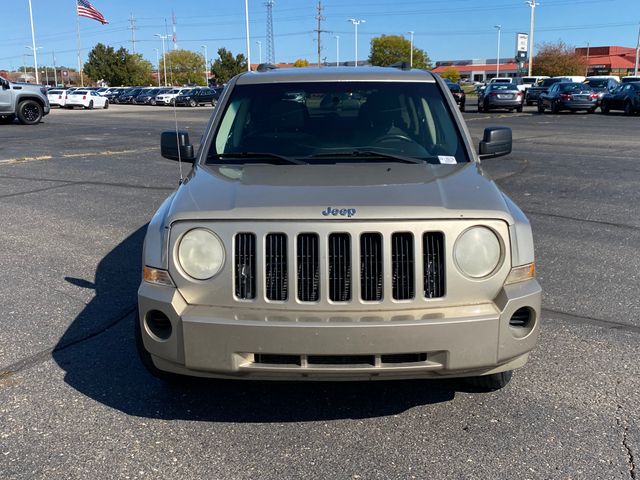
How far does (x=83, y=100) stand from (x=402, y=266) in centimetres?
4954

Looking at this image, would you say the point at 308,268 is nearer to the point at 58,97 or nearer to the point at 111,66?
the point at 58,97

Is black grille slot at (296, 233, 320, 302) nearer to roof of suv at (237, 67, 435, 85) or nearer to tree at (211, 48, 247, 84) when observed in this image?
roof of suv at (237, 67, 435, 85)

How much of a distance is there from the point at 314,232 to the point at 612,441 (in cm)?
174

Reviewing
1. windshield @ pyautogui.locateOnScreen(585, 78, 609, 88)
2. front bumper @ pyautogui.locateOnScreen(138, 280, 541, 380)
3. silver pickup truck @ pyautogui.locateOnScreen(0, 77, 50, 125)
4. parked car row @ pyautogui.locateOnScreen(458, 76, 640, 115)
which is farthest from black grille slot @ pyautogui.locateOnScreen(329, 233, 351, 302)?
windshield @ pyautogui.locateOnScreen(585, 78, 609, 88)

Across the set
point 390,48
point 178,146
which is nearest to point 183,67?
point 390,48

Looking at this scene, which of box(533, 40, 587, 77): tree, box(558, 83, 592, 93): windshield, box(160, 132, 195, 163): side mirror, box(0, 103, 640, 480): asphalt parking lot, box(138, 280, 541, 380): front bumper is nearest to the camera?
box(138, 280, 541, 380): front bumper

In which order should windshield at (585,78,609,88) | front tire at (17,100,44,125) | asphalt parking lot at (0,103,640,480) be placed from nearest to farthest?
asphalt parking lot at (0,103,640,480)
front tire at (17,100,44,125)
windshield at (585,78,609,88)

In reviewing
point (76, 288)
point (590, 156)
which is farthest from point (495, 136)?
point (590, 156)

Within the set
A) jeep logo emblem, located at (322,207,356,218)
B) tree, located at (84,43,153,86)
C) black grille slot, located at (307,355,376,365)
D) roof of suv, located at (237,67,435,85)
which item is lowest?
black grille slot, located at (307,355,376,365)

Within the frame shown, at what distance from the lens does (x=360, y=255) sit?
2.96 meters

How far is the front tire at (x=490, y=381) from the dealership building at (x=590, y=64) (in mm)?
77604

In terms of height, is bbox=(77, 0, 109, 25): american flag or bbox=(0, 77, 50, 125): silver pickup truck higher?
bbox=(77, 0, 109, 25): american flag

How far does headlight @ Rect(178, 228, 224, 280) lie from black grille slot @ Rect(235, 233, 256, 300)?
82 millimetres

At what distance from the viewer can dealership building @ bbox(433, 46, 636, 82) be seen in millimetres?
98000
